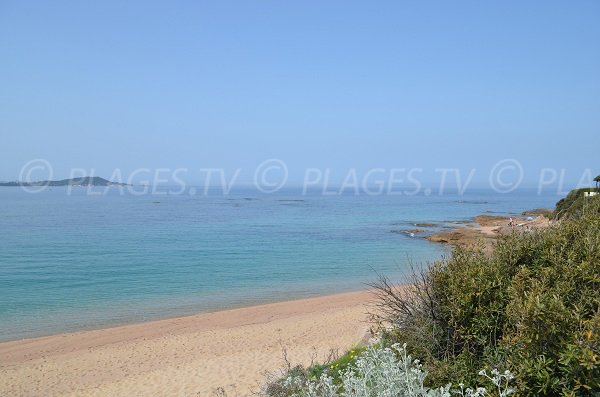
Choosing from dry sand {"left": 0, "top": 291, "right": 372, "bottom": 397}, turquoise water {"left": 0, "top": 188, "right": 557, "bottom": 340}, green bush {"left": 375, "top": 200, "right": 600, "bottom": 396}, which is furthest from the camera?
turquoise water {"left": 0, "top": 188, "right": 557, "bottom": 340}

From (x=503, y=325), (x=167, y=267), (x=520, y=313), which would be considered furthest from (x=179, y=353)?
(x=167, y=267)

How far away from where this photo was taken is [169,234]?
45.7 metres

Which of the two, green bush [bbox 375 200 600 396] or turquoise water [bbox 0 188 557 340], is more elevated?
green bush [bbox 375 200 600 396]

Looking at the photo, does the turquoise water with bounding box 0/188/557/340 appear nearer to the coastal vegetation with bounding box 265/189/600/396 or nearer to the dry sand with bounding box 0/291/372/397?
the dry sand with bounding box 0/291/372/397

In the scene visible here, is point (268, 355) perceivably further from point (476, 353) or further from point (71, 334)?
point (476, 353)

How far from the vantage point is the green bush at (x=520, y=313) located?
343 centimetres

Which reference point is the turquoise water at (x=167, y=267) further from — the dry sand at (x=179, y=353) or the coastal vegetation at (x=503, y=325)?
the coastal vegetation at (x=503, y=325)

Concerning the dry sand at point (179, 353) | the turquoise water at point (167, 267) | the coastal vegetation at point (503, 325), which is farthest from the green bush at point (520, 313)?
the dry sand at point (179, 353)

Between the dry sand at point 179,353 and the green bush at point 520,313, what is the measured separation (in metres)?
6.34

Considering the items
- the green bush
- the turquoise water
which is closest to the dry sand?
the turquoise water

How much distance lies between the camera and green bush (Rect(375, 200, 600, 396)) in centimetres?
343

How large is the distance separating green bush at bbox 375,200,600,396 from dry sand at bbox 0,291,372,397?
6.34m

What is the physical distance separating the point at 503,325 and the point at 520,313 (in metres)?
0.84

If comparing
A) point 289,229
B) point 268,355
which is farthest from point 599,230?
point 289,229
